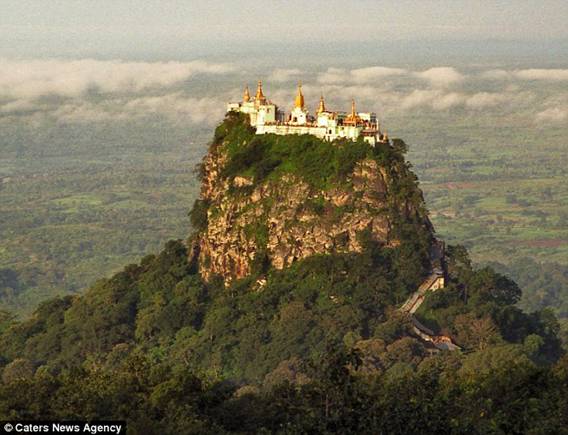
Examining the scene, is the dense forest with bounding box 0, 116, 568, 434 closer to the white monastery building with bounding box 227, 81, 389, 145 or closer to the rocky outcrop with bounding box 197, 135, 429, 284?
the rocky outcrop with bounding box 197, 135, 429, 284

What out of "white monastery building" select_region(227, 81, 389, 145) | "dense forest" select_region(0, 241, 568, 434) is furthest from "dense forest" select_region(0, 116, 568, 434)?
"white monastery building" select_region(227, 81, 389, 145)

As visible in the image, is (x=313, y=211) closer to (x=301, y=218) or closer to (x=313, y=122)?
(x=301, y=218)

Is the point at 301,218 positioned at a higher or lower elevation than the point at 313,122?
lower

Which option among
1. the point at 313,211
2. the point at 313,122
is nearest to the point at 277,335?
the point at 313,211

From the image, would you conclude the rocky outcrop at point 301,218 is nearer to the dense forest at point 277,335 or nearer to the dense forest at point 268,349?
the dense forest at point 277,335

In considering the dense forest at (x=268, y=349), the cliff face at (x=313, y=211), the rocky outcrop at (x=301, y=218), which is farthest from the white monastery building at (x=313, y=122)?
the dense forest at (x=268, y=349)
